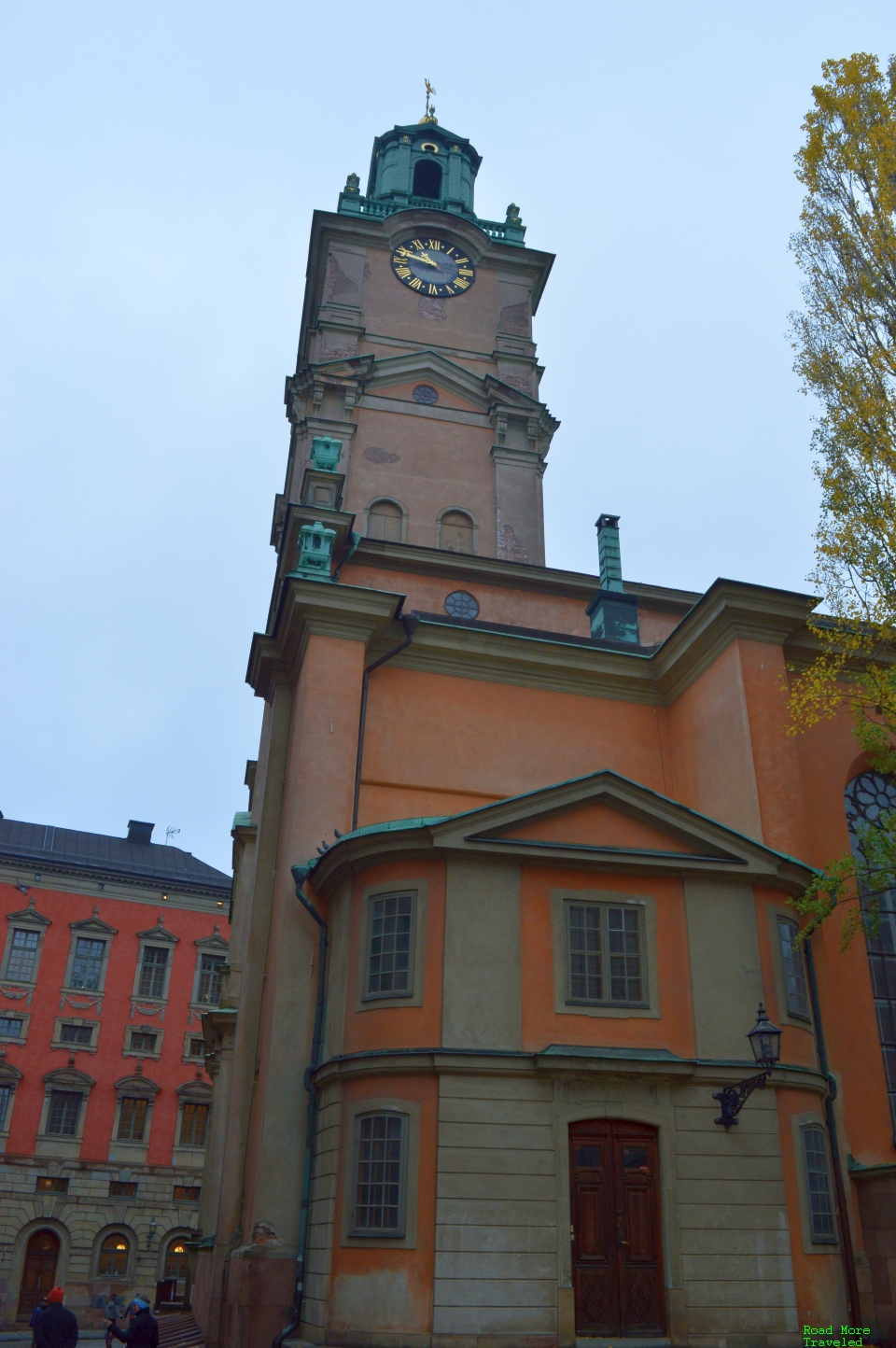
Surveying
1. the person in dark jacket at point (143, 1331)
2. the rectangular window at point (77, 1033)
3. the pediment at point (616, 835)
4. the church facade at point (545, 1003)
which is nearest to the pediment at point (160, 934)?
the rectangular window at point (77, 1033)

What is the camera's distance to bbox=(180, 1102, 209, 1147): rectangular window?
133 feet

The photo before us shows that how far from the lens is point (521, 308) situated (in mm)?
33750

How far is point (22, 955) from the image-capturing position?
41.1 m

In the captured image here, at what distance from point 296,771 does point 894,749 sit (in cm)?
843

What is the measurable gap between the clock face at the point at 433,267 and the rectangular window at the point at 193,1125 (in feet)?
95.7

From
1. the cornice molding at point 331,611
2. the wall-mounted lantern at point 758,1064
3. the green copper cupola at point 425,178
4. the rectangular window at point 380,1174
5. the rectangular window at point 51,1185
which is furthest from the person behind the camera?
the rectangular window at point 51,1185

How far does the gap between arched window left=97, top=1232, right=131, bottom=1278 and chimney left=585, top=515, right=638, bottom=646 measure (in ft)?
93.4

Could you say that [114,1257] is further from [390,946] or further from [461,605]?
[390,946]

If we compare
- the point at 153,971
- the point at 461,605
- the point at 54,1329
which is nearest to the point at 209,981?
the point at 153,971

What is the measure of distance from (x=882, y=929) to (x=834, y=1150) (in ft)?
13.1

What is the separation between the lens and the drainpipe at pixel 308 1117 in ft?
44.7

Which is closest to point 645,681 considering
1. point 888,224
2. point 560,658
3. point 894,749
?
point 560,658

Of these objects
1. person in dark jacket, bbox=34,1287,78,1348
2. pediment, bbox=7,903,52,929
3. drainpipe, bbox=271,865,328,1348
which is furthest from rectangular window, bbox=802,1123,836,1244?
pediment, bbox=7,903,52,929

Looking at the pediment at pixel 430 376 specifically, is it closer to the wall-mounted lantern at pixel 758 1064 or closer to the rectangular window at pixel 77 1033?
the wall-mounted lantern at pixel 758 1064
